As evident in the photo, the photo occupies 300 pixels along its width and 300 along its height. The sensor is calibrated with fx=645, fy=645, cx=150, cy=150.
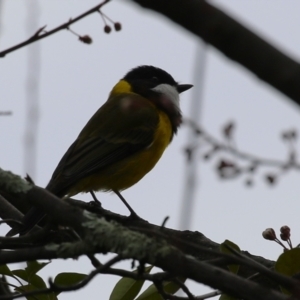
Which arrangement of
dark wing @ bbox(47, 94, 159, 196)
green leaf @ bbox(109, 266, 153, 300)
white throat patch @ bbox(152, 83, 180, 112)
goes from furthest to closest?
white throat patch @ bbox(152, 83, 180, 112) < dark wing @ bbox(47, 94, 159, 196) < green leaf @ bbox(109, 266, 153, 300)

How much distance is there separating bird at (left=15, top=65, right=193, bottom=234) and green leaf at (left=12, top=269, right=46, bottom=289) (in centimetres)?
135

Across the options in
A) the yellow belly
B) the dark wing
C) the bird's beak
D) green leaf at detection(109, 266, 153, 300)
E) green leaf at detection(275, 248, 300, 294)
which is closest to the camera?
green leaf at detection(275, 248, 300, 294)

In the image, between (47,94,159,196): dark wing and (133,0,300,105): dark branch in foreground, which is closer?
(133,0,300,105): dark branch in foreground

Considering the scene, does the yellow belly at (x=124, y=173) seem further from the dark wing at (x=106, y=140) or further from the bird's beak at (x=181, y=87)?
the bird's beak at (x=181, y=87)

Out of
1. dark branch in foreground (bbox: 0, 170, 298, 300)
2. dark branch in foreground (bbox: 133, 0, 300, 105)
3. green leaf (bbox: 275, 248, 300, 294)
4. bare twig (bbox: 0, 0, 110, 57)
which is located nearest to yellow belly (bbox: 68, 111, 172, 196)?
bare twig (bbox: 0, 0, 110, 57)

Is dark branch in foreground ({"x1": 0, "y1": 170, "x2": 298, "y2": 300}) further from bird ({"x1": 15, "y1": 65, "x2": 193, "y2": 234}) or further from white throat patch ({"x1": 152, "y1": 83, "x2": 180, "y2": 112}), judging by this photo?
white throat patch ({"x1": 152, "y1": 83, "x2": 180, "y2": 112})

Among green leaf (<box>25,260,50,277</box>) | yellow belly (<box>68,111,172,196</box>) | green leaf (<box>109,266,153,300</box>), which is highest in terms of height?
yellow belly (<box>68,111,172,196</box>)

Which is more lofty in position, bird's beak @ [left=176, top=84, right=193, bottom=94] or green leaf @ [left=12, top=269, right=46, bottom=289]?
bird's beak @ [left=176, top=84, right=193, bottom=94]

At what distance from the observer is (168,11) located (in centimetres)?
123

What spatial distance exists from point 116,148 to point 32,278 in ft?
6.70

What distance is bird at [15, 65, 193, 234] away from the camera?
14.2ft

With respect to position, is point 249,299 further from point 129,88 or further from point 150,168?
point 129,88

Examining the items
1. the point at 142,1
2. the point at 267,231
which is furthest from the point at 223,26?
the point at 267,231

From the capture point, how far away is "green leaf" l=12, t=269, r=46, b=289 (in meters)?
2.71
